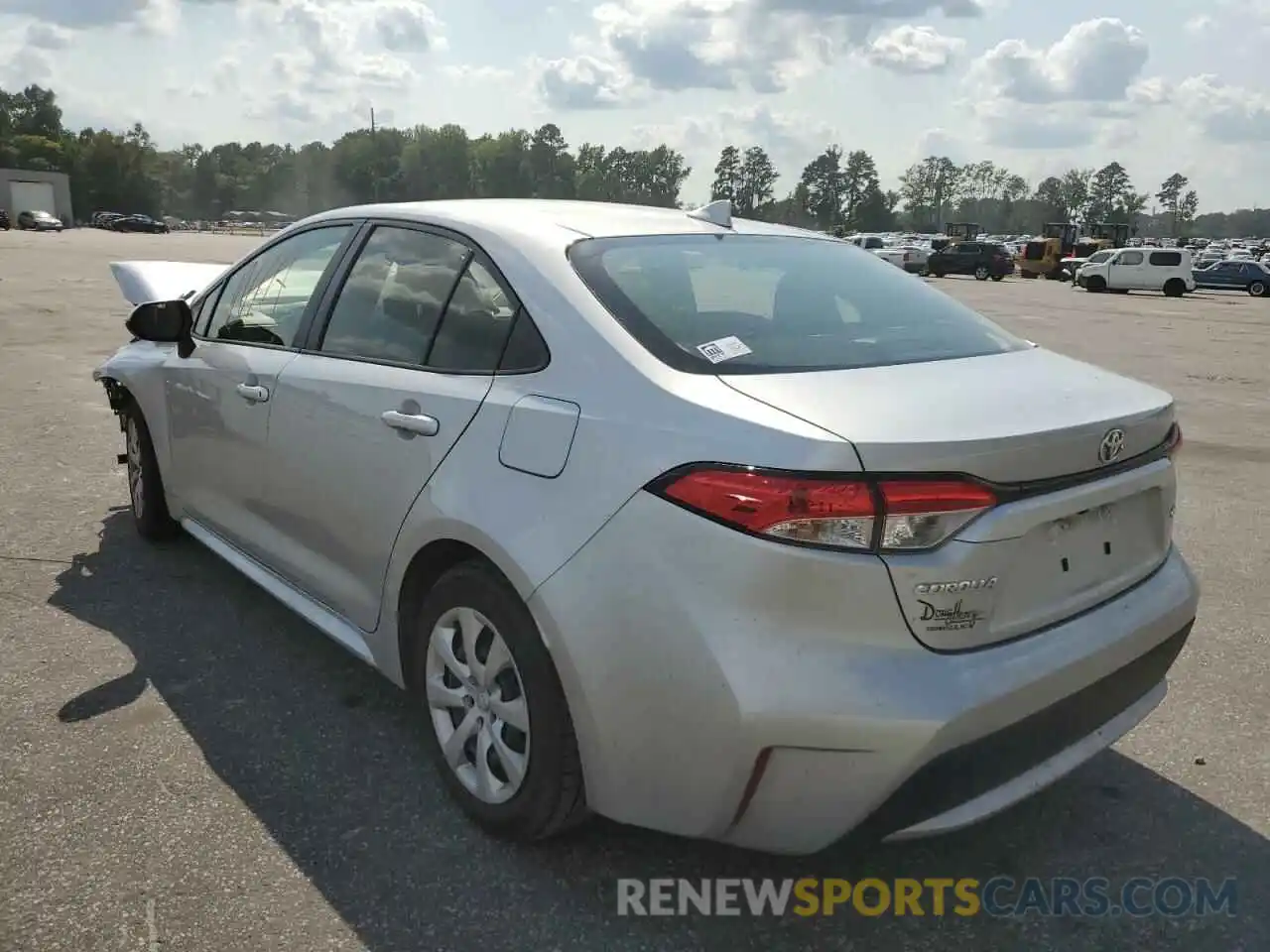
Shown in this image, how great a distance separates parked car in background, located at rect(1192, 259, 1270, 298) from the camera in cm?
3734

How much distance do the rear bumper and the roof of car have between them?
108cm

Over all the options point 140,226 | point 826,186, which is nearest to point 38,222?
point 140,226

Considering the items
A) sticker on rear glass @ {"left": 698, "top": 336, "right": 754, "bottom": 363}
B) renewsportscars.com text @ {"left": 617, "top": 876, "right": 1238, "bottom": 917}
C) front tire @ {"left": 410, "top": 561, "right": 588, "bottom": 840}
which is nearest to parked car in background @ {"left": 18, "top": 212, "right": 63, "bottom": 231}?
front tire @ {"left": 410, "top": 561, "right": 588, "bottom": 840}

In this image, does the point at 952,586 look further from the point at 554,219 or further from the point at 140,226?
the point at 140,226

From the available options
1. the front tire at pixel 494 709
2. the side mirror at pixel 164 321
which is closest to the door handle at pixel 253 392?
the side mirror at pixel 164 321

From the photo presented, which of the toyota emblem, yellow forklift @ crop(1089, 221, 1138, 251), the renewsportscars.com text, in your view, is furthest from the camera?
yellow forklift @ crop(1089, 221, 1138, 251)

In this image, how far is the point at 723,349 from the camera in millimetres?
2535

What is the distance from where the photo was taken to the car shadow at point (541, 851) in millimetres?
2447

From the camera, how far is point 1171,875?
2.69 metres

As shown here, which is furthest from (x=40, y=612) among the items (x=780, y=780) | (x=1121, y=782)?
(x=1121, y=782)

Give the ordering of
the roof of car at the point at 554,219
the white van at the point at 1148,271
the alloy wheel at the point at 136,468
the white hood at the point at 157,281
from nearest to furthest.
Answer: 1. the roof of car at the point at 554,219
2. the alloy wheel at the point at 136,468
3. the white hood at the point at 157,281
4. the white van at the point at 1148,271

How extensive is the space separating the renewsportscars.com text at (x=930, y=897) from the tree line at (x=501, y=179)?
385 feet

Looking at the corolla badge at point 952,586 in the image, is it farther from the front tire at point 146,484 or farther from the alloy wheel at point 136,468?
the alloy wheel at point 136,468

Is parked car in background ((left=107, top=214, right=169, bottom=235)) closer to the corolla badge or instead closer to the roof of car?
the roof of car
